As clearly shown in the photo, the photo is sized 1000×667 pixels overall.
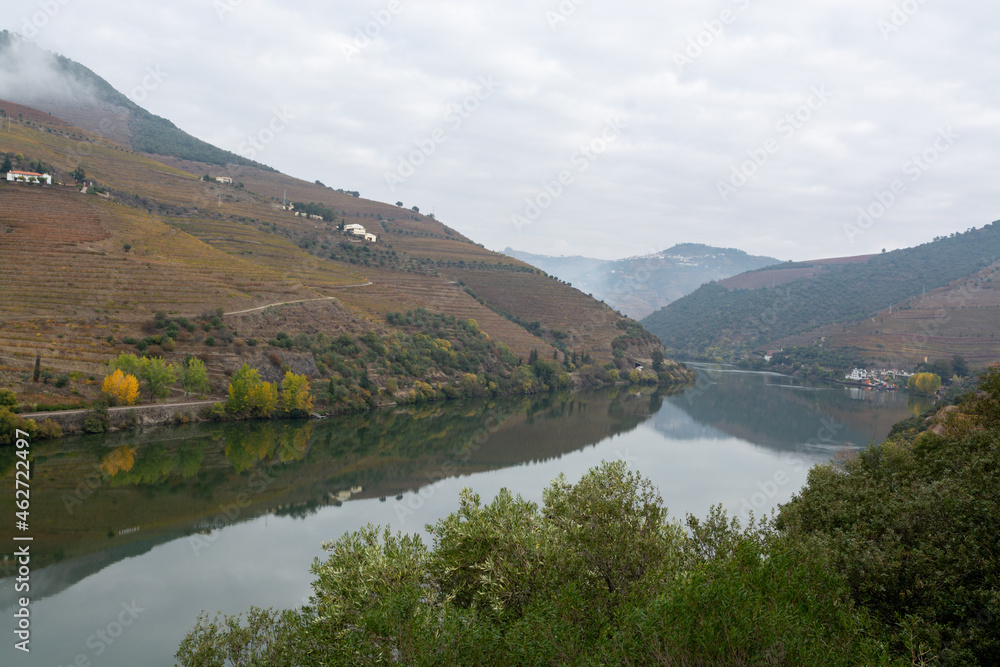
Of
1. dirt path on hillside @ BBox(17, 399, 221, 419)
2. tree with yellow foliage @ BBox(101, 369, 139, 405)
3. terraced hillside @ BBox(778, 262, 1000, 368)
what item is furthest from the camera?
terraced hillside @ BBox(778, 262, 1000, 368)

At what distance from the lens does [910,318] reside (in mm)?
105125

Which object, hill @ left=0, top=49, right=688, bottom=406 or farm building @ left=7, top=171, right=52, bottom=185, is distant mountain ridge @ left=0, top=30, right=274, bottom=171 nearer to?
hill @ left=0, top=49, right=688, bottom=406

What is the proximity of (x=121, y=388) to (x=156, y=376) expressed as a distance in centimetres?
229

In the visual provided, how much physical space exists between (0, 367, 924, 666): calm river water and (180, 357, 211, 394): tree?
352 cm

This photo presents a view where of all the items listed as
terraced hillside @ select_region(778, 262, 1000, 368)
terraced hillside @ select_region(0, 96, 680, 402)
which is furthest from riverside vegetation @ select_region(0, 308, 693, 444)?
terraced hillside @ select_region(778, 262, 1000, 368)

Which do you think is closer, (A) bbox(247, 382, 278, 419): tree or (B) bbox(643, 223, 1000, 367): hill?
(A) bbox(247, 382, 278, 419): tree

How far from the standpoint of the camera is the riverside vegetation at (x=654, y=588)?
7746 millimetres

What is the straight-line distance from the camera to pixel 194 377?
40156 mm

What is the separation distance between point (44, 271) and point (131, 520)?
28307mm

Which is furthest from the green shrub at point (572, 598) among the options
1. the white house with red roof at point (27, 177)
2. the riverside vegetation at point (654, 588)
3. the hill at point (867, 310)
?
the hill at point (867, 310)

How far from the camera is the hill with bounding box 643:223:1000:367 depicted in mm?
94875

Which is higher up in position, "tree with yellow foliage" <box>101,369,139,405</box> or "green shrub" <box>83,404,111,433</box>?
"tree with yellow foliage" <box>101,369,139,405</box>

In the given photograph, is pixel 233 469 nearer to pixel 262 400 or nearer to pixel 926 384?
pixel 262 400

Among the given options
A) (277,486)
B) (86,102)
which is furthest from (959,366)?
(86,102)
